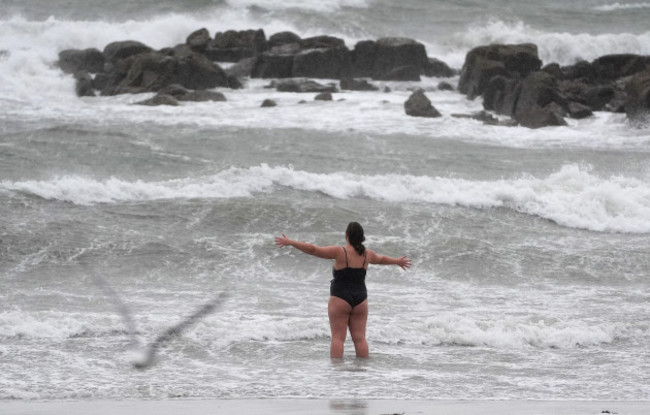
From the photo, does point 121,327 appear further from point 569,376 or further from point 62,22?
point 62,22

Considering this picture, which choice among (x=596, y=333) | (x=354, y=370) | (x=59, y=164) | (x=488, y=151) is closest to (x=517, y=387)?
(x=354, y=370)

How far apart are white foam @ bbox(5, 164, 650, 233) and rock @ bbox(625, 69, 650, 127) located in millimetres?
8475

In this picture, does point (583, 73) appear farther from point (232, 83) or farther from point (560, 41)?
point (232, 83)

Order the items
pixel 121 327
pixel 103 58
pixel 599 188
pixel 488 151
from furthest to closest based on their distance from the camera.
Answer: pixel 103 58
pixel 488 151
pixel 599 188
pixel 121 327

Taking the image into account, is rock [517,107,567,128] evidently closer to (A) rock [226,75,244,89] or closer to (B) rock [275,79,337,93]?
(B) rock [275,79,337,93]

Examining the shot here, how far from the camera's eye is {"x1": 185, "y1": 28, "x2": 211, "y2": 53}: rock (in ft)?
118

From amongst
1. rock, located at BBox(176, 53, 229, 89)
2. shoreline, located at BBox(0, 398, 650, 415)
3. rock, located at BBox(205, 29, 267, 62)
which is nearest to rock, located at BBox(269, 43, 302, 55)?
rock, located at BBox(205, 29, 267, 62)

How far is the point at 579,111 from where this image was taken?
93.2ft

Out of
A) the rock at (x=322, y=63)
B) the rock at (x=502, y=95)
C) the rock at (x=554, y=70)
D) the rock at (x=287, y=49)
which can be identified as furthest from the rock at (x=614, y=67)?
the rock at (x=287, y=49)

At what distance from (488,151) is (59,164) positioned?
9.44 metres

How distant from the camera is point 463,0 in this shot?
5069 cm

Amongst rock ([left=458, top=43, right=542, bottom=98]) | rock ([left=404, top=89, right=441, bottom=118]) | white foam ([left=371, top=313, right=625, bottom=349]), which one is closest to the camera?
white foam ([left=371, top=313, right=625, bottom=349])

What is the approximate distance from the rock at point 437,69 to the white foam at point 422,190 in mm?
17665

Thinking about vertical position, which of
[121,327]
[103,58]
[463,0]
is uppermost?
[463,0]
